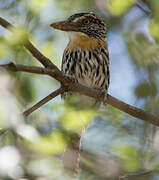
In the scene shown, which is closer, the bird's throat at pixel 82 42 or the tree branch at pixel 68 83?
the tree branch at pixel 68 83

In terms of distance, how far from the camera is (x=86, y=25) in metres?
4.83

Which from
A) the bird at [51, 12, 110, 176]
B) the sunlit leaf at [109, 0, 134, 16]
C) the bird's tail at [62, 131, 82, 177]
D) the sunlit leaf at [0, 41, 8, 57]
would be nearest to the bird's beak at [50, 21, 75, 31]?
the bird at [51, 12, 110, 176]

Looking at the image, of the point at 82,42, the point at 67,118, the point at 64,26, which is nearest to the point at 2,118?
the point at 67,118

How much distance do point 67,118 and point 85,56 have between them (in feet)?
5.62

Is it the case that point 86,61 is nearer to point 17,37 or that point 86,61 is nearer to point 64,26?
point 64,26

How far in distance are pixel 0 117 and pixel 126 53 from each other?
78.0 inches

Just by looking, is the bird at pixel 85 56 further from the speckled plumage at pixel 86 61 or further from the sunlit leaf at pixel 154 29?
the sunlit leaf at pixel 154 29

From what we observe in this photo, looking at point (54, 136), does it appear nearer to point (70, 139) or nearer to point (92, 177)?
point (70, 139)

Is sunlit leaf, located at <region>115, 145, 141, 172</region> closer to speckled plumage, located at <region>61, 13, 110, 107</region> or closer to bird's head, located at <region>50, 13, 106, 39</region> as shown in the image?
speckled plumage, located at <region>61, 13, 110, 107</region>

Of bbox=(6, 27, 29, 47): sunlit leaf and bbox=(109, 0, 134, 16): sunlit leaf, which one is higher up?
bbox=(109, 0, 134, 16): sunlit leaf

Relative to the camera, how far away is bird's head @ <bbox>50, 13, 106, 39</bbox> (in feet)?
15.0

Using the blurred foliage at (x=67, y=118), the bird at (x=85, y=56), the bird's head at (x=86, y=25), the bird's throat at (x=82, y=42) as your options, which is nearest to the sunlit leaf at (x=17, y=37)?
the blurred foliage at (x=67, y=118)

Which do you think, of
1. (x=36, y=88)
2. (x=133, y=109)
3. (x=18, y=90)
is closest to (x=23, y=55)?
(x=18, y=90)

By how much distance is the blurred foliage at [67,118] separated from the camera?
2881 mm
